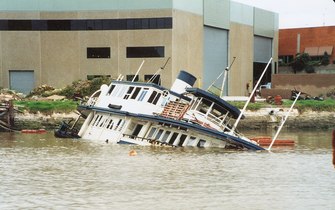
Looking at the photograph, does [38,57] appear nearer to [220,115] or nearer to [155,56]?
[155,56]

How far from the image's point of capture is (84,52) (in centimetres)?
7494

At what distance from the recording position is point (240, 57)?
3561 inches

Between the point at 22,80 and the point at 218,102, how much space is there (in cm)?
4337

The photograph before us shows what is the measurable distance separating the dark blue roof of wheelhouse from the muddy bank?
753 inches

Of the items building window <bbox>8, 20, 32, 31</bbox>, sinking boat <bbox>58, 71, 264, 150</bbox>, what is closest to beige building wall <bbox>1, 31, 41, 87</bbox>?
building window <bbox>8, 20, 32, 31</bbox>

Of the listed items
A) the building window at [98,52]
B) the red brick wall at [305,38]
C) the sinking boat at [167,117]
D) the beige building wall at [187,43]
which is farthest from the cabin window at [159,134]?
the red brick wall at [305,38]

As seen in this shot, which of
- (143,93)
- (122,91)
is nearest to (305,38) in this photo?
(122,91)

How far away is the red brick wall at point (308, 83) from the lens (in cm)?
8138

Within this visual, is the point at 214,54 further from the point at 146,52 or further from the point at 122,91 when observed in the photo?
the point at 122,91

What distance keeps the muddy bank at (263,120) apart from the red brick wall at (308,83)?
15355mm

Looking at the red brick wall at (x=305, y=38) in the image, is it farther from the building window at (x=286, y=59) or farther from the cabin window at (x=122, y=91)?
the cabin window at (x=122, y=91)

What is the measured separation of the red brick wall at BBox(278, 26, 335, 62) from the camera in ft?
331

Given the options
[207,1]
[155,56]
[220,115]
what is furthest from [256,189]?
[207,1]

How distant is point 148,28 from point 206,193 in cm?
5195
